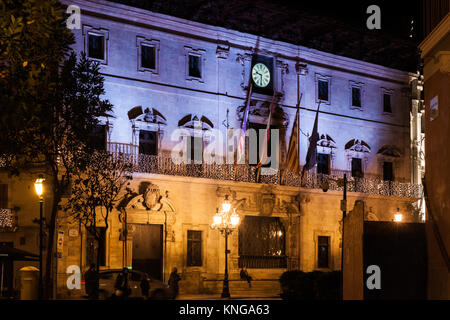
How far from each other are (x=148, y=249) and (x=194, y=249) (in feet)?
8.12

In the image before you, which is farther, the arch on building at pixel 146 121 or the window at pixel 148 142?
the window at pixel 148 142

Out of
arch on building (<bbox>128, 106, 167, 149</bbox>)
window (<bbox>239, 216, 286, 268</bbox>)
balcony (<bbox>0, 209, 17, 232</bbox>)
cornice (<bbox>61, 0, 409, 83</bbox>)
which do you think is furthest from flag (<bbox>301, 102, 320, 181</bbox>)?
balcony (<bbox>0, 209, 17, 232</bbox>)

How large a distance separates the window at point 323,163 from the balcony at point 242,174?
0.44 metres

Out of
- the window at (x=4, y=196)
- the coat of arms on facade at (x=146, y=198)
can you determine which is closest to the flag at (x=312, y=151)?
the coat of arms on facade at (x=146, y=198)

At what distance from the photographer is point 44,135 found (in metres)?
21.0

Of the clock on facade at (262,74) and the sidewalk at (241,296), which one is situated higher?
the clock on facade at (262,74)

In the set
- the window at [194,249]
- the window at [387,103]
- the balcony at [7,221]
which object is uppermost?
the window at [387,103]

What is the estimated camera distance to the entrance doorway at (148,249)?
3447 cm

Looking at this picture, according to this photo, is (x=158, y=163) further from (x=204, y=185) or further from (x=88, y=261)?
(x=88, y=261)

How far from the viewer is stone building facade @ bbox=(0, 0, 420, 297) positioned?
112 feet

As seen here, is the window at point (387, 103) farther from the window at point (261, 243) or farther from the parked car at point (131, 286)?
the parked car at point (131, 286)

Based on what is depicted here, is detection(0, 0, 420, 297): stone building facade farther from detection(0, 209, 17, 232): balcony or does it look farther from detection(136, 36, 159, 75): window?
detection(0, 209, 17, 232): balcony

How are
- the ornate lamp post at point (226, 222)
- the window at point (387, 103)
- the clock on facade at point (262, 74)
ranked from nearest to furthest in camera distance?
the ornate lamp post at point (226, 222)
the clock on facade at point (262, 74)
the window at point (387, 103)

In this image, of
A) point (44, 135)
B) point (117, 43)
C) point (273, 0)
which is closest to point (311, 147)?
point (273, 0)
